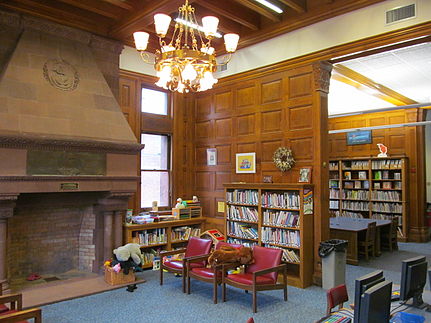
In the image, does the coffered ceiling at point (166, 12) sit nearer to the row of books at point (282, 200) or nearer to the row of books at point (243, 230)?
the row of books at point (282, 200)

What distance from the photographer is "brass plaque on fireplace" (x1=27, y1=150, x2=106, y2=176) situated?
4.90 metres

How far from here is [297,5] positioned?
563 centimetres

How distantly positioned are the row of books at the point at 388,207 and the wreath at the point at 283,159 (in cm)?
532

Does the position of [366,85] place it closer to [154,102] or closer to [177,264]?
[154,102]

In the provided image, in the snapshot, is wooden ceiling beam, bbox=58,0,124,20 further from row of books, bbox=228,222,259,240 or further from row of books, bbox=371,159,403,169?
row of books, bbox=371,159,403,169

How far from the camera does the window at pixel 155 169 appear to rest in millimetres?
7262

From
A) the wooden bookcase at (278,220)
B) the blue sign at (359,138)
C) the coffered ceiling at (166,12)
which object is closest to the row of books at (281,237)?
the wooden bookcase at (278,220)

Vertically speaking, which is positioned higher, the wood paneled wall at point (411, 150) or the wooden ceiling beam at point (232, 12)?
the wooden ceiling beam at point (232, 12)

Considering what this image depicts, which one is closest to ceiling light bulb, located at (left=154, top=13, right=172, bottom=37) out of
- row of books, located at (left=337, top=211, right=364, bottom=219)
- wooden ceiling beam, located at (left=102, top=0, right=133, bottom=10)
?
wooden ceiling beam, located at (left=102, top=0, right=133, bottom=10)

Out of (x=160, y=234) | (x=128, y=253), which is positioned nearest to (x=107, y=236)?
(x=128, y=253)

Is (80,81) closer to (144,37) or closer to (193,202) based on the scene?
(144,37)

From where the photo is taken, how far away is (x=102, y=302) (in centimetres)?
490

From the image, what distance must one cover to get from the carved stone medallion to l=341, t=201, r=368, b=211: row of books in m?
8.29

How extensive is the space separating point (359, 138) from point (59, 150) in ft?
28.4
